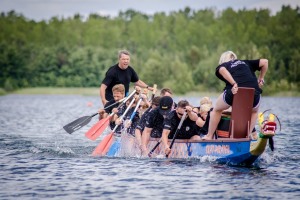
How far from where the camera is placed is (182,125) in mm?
14812

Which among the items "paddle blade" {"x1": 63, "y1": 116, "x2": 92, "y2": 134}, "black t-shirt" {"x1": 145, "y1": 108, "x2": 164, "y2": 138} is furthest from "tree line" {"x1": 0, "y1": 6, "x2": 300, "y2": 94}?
"black t-shirt" {"x1": 145, "y1": 108, "x2": 164, "y2": 138}

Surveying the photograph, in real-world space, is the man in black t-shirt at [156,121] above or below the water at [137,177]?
above

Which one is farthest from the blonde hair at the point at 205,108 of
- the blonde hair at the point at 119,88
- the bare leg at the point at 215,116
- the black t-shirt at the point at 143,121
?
the blonde hair at the point at 119,88

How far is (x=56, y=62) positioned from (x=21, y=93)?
8.21 metres

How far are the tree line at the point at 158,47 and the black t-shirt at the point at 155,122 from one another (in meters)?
70.9

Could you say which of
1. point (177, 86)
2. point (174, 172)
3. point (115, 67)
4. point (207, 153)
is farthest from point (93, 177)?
point (177, 86)

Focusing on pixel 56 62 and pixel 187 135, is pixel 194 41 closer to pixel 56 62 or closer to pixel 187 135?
pixel 56 62

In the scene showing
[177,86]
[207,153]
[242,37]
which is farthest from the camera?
[242,37]

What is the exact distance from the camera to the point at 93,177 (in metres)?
12.8

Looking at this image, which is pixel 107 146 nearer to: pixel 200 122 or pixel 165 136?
pixel 165 136

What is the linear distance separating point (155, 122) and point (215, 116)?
1.75 m

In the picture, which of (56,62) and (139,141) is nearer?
(139,141)

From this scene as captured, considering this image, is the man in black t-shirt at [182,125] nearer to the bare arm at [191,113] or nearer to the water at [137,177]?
the bare arm at [191,113]

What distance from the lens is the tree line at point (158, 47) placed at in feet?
308
